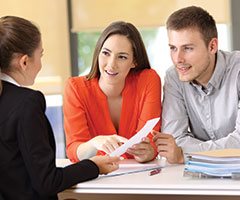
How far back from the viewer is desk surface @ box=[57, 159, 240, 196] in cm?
159

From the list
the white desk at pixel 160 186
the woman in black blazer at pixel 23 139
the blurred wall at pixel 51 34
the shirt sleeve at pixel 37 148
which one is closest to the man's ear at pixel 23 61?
the woman in black blazer at pixel 23 139

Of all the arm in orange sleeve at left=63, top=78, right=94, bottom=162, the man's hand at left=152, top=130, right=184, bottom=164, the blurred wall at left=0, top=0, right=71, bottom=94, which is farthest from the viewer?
the blurred wall at left=0, top=0, right=71, bottom=94

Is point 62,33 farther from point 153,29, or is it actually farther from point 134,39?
point 134,39

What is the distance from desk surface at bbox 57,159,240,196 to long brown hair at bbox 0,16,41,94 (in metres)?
0.44

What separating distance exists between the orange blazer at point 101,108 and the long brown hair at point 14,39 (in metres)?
0.54

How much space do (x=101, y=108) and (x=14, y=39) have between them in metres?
0.67

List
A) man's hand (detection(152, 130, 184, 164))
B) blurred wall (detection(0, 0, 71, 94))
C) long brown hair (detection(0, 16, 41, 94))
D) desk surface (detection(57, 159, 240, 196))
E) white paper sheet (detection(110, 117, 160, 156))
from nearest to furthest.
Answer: desk surface (detection(57, 159, 240, 196)), long brown hair (detection(0, 16, 41, 94)), white paper sheet (detection(110, 117, 160, 156)), man's hand (detection(152, 130, 184, 164)), blurred wall (detection(0, 0, 71, 94))

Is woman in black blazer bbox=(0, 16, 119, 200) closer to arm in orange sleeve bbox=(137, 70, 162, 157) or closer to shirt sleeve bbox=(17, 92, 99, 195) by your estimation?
shirt sleeve bbox=(17, 92, 99, 195)

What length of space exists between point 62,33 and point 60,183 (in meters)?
3.50

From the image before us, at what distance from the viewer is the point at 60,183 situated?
1638 millimetres

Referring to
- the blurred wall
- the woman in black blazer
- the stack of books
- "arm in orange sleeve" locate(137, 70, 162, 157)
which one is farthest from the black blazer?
the blurred wall

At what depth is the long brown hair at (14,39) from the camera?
1.70m

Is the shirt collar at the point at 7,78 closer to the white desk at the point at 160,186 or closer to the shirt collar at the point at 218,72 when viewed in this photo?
the white desk at the point at 160,186

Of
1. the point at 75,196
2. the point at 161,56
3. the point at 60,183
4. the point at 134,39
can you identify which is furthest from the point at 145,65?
the point at 161,56
